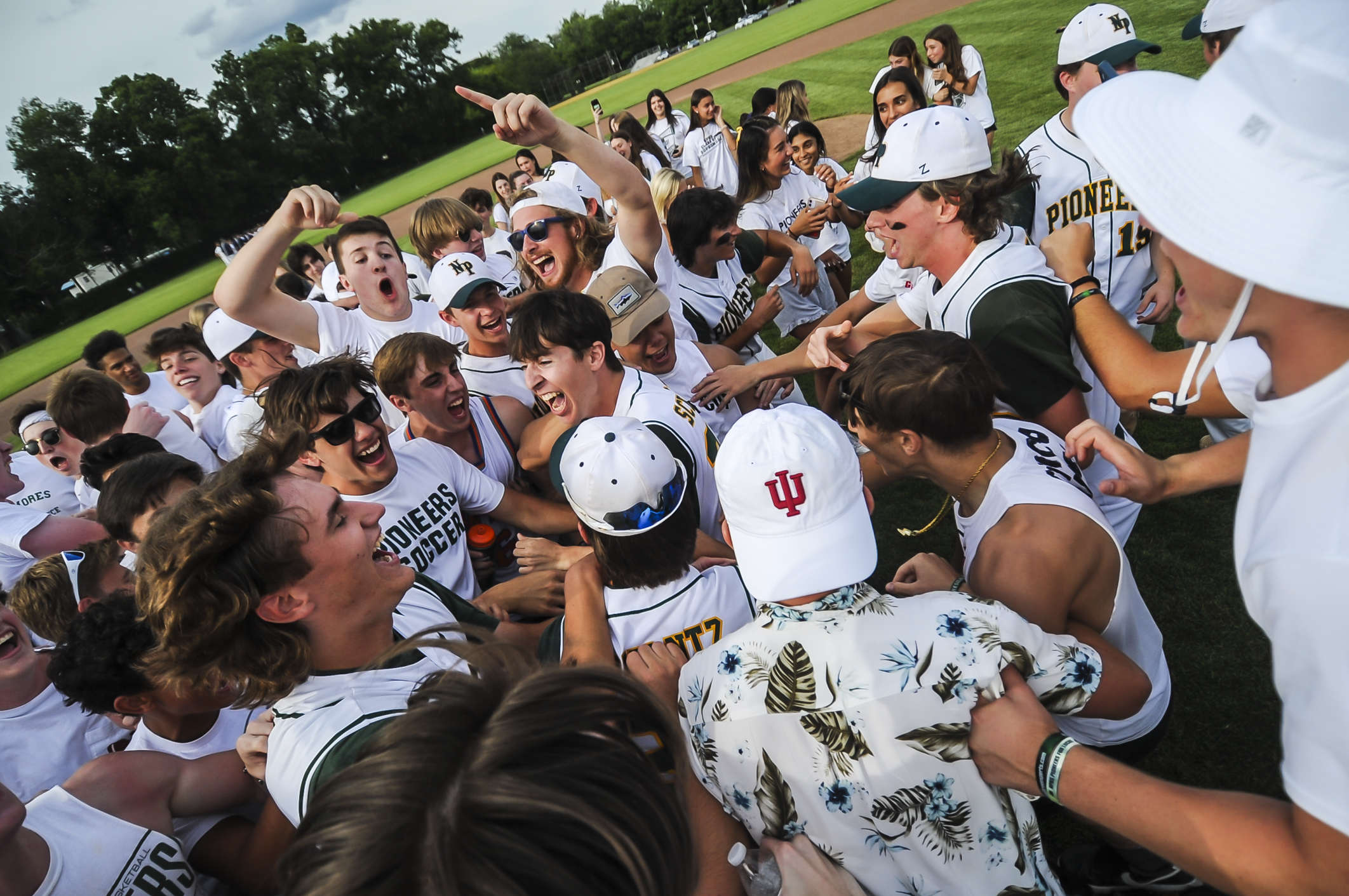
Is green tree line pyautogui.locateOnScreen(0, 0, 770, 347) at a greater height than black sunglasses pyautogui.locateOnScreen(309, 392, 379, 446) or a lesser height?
greater

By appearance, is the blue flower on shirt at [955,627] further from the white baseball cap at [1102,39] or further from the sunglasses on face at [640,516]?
the white baseball cap at [1102,39]

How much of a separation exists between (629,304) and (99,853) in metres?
3.12

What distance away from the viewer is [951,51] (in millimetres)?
8688

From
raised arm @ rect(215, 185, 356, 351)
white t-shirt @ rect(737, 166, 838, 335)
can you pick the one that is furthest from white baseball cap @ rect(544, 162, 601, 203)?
raised arm @ rect(215, 185, 356, 351)

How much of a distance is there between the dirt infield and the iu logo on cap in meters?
16.5

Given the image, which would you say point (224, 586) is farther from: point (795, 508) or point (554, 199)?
point (554, 199)

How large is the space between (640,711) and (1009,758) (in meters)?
0.87

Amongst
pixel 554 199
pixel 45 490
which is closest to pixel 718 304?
pixel 554 199

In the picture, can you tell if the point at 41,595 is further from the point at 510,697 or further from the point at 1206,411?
the point at 1206,411

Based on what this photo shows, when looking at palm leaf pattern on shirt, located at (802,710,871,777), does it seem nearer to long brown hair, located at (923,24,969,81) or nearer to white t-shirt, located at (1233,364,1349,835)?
white t-shirt, located at (1233,364,1349,835)

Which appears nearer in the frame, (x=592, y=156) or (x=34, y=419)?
(x=592, y=156)

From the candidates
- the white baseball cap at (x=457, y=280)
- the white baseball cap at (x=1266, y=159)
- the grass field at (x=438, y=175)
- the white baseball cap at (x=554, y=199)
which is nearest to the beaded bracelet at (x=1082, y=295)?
the white baseball cap at (x=1266, y=159)

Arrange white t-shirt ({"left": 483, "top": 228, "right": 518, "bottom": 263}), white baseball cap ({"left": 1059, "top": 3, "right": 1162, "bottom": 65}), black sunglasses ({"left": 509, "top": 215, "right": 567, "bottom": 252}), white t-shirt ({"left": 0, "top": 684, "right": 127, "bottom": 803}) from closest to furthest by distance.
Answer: white t-shirt ({"left": 0, "top": 684, "right": 127, "bottom": 803}) < white baseball cap ({"left": 1059, "top": 3, "right": 1162, "bottom": 65}) < black sunglasses ({"left": 509, "top": 215, "right": 567, "bottom": 252}) < white t-shirt ({"left": 483, "top": 228, "right": 518, "bottom": 263})

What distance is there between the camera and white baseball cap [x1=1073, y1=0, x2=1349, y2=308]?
1.01 metres
